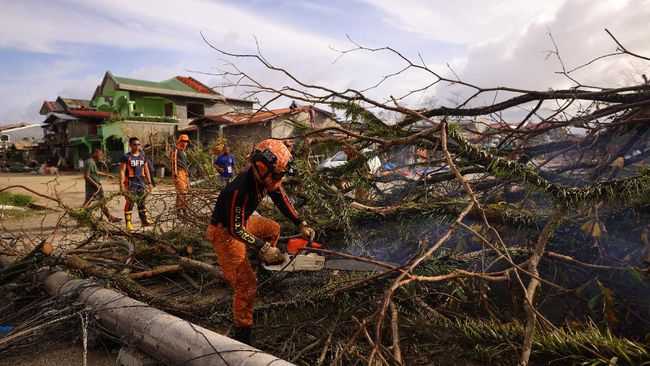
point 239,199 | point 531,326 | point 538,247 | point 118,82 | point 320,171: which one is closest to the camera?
point 531,326

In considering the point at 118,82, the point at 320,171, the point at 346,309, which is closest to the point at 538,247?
the point at 346,309

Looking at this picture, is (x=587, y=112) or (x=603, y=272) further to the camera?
(x=587, y=112)

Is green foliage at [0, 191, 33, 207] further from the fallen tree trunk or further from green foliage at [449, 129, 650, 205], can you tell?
green foliage at [449, 129, 650, 205]

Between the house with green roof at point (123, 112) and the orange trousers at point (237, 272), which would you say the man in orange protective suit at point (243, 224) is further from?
the house with green roof at point (123, 112)

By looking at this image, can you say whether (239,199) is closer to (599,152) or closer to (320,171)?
(320,171)

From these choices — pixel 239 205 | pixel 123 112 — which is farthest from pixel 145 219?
pixel 123 112

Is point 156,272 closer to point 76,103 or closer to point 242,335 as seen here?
point 242,335

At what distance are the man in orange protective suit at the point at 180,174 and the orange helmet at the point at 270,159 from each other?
196 cm

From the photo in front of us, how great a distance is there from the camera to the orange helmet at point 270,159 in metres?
2.97

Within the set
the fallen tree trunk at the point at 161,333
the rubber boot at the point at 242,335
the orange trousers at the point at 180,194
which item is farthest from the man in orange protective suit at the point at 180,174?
the rubber boot at the point at 242,335

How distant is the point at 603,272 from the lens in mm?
3260

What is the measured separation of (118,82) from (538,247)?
30616 mm

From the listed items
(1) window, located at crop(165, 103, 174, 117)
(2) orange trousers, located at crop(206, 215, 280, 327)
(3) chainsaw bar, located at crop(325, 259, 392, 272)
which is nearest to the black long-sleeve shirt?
(2) orange trousers, located at crop(206, 215, 280, 327)

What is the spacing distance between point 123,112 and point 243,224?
1151 inches
